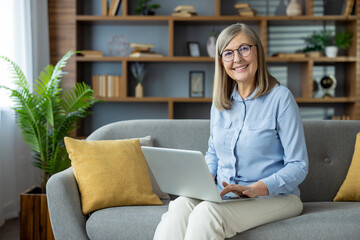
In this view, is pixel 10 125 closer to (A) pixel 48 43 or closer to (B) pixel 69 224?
(A) pixel 48 43

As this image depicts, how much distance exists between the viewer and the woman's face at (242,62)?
6.38 feet

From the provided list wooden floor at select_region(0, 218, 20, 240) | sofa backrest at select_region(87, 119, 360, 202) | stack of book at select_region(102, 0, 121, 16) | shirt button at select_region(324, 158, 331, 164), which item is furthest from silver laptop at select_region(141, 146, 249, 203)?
stack of book at select_region(102, 0, 121, 16)

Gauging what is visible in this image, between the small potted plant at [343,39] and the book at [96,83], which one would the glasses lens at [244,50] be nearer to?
the book at [96,83]

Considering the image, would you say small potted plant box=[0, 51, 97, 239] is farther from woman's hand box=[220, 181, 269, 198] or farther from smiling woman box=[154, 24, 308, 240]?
woman's hand box=[220, 181, 269, 198]

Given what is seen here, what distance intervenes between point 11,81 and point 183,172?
219 cm

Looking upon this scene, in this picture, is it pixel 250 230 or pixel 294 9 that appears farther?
pixel 294 9

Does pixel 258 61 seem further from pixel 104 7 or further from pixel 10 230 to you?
pixel 104 7

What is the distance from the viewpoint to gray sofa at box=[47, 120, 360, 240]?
184cm

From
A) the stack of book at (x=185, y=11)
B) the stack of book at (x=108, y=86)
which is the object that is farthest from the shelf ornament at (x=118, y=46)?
the stack of book at (x=185, y=11)

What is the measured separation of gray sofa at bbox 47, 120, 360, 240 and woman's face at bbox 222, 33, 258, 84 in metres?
0.63

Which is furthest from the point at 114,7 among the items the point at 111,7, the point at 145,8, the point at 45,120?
the point at 45,120

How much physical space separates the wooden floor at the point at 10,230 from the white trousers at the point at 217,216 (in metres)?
1.79

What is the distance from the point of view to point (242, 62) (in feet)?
6.38

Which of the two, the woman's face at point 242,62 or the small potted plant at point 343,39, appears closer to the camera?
the woman's face at point 242,62
